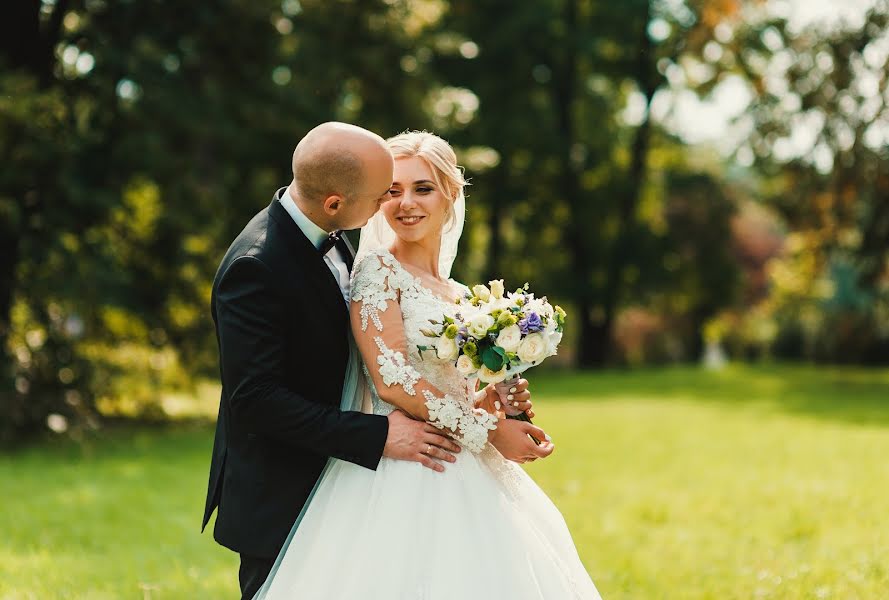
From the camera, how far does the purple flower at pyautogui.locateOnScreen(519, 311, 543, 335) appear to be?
130 inches

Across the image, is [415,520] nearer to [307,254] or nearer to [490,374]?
[490,374]

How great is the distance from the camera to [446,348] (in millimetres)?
3264

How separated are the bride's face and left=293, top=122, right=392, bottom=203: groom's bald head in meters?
0.46

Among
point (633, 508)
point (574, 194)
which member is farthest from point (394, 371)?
point (574, 194)

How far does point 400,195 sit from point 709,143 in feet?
136

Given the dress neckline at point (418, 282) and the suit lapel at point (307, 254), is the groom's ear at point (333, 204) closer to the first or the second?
the suit lapel at point (307, 254)

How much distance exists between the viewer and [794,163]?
2241 centimetres

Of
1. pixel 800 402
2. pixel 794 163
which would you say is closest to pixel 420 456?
pixel 800 402

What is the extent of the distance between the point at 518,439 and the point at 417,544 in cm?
57

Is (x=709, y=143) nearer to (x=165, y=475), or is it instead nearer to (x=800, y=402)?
(x=800, y=402)

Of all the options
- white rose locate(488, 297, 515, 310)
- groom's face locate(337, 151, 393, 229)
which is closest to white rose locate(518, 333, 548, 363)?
white rose locate(488, 297, 515, 310)

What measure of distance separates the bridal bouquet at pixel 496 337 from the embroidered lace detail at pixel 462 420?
14cm

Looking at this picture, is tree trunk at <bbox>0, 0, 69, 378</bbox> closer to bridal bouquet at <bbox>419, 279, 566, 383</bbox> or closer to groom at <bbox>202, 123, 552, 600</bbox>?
groom at <bbox>202, 123, 552, 600</bbox>

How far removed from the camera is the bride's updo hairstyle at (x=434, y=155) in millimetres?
3674
